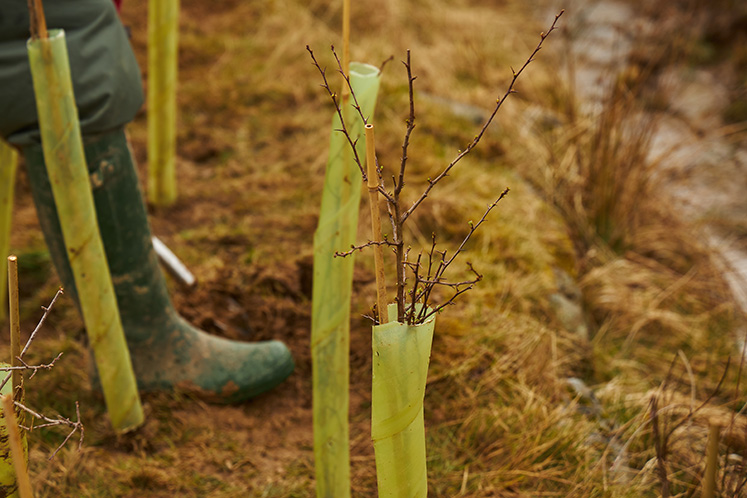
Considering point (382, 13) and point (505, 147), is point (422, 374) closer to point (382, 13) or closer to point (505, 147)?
point (505, 147)

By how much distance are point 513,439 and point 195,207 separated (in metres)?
1.39

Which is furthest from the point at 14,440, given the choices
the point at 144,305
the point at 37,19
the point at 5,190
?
the point at 5,190

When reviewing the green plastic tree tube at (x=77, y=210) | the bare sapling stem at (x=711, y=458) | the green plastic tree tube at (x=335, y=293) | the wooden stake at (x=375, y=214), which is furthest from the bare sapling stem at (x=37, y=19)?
the bare sapling stem at (x=711, y=458)

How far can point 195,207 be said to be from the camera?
7.71 feet

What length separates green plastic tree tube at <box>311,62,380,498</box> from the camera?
3.39 feet

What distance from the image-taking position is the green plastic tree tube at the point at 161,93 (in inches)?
79.4

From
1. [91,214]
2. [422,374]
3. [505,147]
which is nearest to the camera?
[422,374]

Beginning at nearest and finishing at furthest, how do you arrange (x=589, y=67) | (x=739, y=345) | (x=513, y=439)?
1. (x=513, y=439)
2. (x=739, y=345)
3. (x=589, y=67)

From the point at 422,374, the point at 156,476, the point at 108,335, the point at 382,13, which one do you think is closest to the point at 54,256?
the point at 108,335

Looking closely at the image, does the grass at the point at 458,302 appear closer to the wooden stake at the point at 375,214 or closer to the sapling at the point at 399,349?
the sapling at the point at 399,349

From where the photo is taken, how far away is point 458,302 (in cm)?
180

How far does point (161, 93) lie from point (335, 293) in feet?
4.28

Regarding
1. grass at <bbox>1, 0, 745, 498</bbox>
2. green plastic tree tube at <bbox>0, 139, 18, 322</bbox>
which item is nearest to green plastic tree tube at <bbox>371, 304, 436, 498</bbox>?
grass at <bbox>1, 0, 745, 498</bbox>

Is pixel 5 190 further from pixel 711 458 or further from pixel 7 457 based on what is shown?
pixel 711 458
